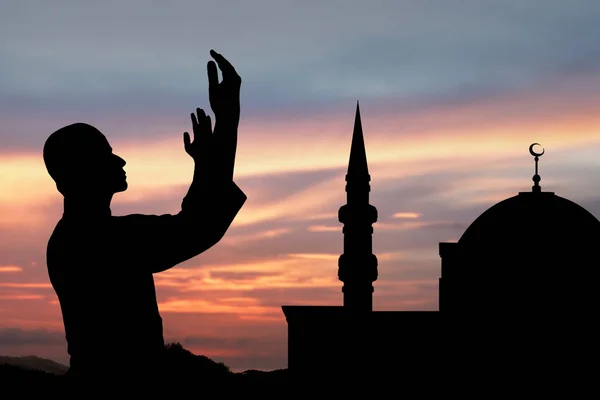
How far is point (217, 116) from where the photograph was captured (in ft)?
10.9

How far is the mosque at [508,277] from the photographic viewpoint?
89.5ft

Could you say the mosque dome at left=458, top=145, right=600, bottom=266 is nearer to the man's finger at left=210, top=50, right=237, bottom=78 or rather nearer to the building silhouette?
the building silhouette

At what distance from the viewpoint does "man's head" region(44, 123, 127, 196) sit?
3.33m

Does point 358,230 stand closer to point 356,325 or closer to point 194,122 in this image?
point 356,325

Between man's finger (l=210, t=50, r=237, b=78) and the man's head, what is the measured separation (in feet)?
1.49

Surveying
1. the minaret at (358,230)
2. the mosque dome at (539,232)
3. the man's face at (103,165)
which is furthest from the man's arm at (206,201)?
the mosque dome at (539,232)

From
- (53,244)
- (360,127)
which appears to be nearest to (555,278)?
(360,127)

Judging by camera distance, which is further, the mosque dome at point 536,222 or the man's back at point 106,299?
the mosque dome at point 536,222

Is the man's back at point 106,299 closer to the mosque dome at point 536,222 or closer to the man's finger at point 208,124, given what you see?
the man's finger at point 208,124

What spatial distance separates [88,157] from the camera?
3.33 m

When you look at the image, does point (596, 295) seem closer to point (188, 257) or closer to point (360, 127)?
point (360, 127)

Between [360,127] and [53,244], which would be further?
[360,127]

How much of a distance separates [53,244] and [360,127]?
83.8ft

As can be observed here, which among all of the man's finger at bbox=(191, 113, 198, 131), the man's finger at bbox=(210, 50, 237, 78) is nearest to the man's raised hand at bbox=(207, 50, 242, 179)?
the man's finger at bbox=(210, 50, 237, 78)
